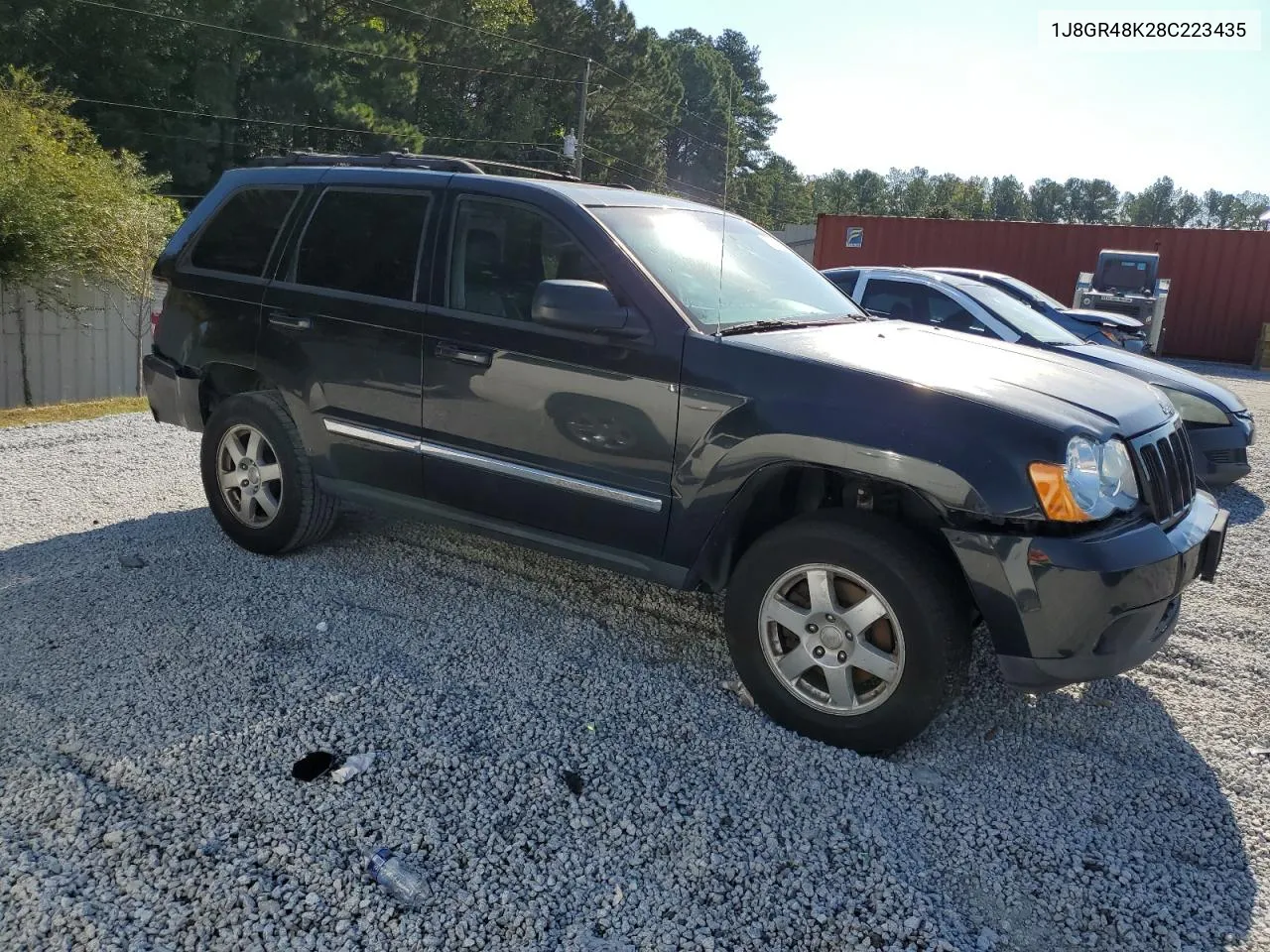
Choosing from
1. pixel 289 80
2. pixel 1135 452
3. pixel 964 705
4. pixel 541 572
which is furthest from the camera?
pixel 289 80

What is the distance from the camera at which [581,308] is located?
3594 millimetres

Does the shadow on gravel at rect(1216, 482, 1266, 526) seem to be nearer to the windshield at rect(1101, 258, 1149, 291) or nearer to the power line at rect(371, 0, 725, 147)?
the windshield at rect(1101, 258, 1149, 291)

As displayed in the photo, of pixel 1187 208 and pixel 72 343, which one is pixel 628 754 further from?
pixel 1187 208

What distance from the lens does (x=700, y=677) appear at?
395 cm

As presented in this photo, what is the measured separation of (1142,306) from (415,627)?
747 inches

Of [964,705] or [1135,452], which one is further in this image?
[964,705]

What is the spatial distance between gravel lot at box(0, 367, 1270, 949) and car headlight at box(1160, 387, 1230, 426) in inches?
127

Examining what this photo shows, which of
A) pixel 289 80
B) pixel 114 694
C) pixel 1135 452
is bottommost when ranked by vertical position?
pixel 114 694

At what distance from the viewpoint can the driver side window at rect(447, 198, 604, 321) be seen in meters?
4.02

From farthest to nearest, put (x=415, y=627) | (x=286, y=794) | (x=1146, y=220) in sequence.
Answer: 1. (x=1146, y=220)
2. (x=415, y=627)
3. (x=286, y=794)

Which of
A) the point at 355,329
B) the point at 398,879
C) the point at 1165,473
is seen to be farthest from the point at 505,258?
the point at 1165,473

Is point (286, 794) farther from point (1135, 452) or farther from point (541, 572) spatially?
point (1135, 452)

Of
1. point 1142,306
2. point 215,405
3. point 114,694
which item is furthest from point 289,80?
point 114,694

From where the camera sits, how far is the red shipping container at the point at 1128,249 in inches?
845
